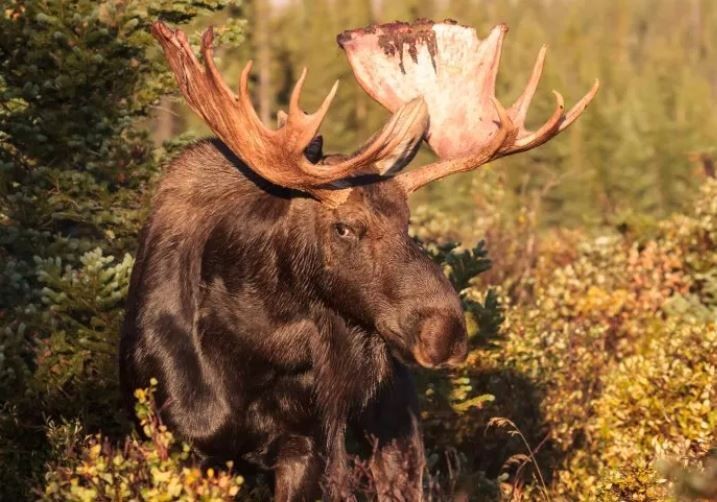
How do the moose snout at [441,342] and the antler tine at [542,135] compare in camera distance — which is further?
the antler tine at [542,135]

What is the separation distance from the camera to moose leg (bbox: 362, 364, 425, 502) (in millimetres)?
6762

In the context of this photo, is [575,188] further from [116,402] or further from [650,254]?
[116,402]

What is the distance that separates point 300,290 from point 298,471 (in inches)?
33.5

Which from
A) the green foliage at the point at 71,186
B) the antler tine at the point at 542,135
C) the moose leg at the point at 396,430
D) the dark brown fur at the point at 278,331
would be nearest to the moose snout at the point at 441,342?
the dark brown fur at the point at 278,331

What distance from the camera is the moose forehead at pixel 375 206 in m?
6.23

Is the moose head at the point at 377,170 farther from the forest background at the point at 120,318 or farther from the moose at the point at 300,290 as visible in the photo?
the forest background at the point at 120,318

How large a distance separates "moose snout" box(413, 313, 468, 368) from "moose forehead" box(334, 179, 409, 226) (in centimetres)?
55

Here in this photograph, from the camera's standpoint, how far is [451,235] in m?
16.7

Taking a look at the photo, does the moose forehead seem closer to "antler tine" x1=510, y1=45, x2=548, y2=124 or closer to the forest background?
"antler tine" x1=510, y1=45, x2=548, y2=124

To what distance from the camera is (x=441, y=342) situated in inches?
230

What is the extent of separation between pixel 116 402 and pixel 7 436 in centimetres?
62

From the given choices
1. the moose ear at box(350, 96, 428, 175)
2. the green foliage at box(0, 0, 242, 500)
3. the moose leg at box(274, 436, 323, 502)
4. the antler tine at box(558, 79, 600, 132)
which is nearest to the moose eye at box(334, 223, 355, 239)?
the moose ear at box(350, 96, 428, 175)

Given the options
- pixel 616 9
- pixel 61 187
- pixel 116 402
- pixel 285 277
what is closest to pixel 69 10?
pixel 61 187

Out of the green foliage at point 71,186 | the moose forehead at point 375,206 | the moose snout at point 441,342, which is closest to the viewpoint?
the moose snout at point 441,342
